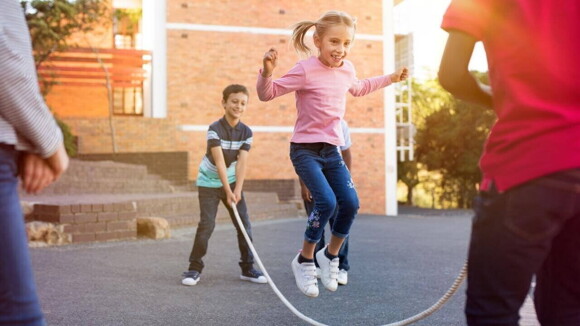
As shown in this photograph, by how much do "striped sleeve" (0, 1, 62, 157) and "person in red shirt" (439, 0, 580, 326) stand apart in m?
1.10

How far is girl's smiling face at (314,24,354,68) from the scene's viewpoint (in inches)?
192

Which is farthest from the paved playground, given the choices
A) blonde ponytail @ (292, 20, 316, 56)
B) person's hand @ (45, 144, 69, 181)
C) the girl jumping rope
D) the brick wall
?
the brick wall

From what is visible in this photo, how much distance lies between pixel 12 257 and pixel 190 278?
4820 mm

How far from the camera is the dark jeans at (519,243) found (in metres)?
1.77

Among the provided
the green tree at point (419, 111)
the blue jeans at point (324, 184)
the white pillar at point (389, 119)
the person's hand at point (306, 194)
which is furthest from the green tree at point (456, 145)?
the blue jeans at point (324, 184)

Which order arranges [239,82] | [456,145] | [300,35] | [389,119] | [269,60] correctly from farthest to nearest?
[456,145], [389,119], [239,82], [300,35], [269,60]

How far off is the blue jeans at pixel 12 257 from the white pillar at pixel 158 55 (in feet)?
66.0

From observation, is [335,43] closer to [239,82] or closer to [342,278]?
[342,278]

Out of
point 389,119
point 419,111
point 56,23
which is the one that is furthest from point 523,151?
point 419,111

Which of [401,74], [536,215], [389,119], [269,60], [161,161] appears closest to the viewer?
[536,215]

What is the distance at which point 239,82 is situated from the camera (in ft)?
73.4

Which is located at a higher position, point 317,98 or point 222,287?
point 317,98

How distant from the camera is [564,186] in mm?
1768

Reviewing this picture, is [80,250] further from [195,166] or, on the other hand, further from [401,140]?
[401,140]
